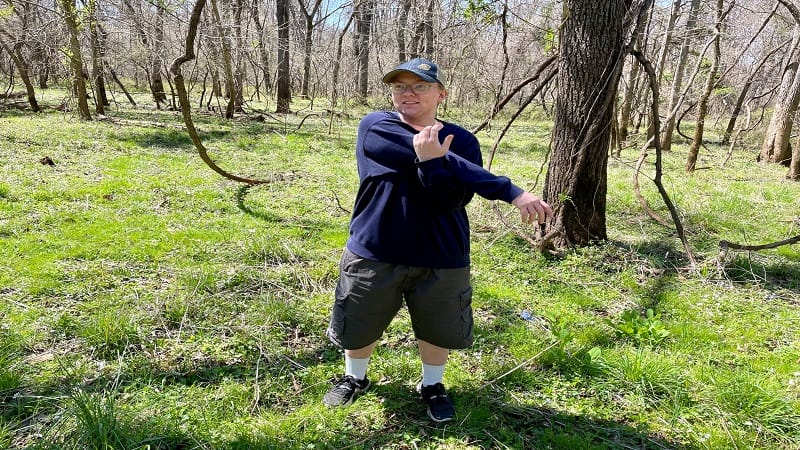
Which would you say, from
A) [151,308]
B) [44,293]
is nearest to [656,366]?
[151,308]

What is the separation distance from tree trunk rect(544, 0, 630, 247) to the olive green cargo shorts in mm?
2232

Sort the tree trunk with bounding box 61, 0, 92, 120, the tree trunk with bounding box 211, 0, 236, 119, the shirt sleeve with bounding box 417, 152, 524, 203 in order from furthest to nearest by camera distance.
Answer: the tree trunk with bounding box 211, 0, 236, 119 < the tree trunk with bounding box 61, 0, 92, 120 < the shirt sleeve with bounding box 417, 152, 524, 203

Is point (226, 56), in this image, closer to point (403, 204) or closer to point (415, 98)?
point (415, 98)

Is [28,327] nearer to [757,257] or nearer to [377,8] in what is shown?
[757,257]

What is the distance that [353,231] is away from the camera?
211cm

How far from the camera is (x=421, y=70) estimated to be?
194cm

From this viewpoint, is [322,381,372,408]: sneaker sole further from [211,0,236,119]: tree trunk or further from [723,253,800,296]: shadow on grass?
[211,0,236,119]: tree trunk

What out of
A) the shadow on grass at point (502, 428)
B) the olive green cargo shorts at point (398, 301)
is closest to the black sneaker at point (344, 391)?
the shadow on grass at point (502, 428)

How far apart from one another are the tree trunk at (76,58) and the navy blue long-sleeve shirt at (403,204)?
28.5ft

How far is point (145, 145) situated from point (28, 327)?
643 centimetres

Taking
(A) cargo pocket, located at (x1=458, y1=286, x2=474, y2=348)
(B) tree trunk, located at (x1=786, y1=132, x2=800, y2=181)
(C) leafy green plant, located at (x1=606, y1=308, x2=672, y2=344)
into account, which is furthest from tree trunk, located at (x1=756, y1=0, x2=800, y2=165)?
(A) cargo pocket, located at (x1=458, y1=286, x2=474, y2=348)

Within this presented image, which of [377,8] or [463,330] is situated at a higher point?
[377,8]

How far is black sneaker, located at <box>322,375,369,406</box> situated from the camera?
2.36 meters

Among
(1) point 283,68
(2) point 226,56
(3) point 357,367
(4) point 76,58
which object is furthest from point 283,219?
(1) point 283,68
